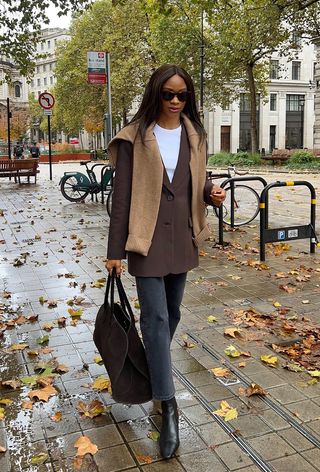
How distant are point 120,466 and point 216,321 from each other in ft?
7.49

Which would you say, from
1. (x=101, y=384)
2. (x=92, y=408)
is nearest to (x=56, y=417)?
(x=92, y=408)

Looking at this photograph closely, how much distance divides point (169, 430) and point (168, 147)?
1.49 meters

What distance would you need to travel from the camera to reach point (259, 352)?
418 centimetres

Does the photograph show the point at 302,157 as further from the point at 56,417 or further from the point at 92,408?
the point at 56,417

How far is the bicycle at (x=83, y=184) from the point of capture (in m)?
13.2

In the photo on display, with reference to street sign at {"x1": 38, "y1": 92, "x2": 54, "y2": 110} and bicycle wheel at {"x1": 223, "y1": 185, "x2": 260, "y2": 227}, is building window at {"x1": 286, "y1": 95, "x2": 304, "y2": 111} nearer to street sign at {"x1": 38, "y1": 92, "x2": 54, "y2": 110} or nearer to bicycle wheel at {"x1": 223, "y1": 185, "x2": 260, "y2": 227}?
street sign at {"x1": 38, "y1": 92, "x2": 54, "y2": 110}

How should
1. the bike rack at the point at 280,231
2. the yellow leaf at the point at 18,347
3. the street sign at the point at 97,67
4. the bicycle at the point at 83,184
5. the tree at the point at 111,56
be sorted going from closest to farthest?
the yellow leaf at the point at 18,347, the bike rack at the point at 280,231, the bicycle at the point at 83,184, the street sign at the point at 97,67, the tree at the point at 111,56

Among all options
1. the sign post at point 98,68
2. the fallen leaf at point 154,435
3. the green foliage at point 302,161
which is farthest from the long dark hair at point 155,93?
the green foliage at point 302,161

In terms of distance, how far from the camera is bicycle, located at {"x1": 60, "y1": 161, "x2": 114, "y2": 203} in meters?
13.2

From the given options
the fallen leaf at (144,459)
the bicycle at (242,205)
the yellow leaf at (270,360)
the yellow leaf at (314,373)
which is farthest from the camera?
the bicycle at (242,205)

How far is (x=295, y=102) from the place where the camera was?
219 feet

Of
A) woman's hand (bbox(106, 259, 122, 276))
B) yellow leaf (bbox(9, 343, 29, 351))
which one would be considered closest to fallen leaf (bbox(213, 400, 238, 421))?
woman's hand (bbox(106, 259, 122, 276))

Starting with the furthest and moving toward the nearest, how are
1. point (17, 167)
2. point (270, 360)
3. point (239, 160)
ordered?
point (239, 160), point (17, 167), point (270, 360)

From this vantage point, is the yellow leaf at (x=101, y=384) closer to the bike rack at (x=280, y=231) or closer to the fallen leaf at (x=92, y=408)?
the fallen leaf at (x=92, y=408)
